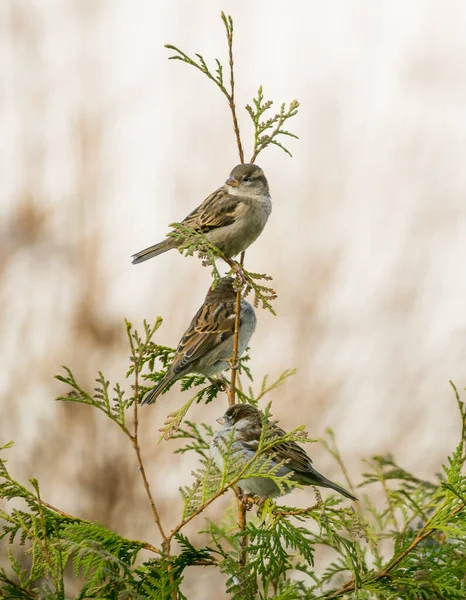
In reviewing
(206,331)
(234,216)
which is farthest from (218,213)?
(206,331)

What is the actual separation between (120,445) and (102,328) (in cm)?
61

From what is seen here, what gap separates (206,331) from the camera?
2875 millimetres

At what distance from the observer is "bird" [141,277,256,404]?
8.71 ft

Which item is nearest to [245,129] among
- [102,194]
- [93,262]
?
[102,194]

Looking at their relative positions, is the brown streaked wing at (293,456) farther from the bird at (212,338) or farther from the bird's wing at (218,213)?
the bird's wing at (218,213)

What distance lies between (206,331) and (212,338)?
0.03 meters

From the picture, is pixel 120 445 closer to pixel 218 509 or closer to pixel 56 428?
pixel 56 428

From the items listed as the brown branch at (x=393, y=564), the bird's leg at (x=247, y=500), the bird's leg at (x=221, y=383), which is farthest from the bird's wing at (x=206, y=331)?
the brown branch at (x=393, y=564)

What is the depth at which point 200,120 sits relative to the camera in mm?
4777

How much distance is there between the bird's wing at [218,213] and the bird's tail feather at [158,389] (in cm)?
65

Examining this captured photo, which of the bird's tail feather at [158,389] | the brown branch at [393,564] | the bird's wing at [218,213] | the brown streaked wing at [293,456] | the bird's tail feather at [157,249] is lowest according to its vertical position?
the brown branch at [393,564]

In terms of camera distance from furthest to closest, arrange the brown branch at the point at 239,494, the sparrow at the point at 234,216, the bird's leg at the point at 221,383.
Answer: the sparrow at the point at 234,216
the bird's leg at the point at 221,383
the brown branch at the point at 239,494

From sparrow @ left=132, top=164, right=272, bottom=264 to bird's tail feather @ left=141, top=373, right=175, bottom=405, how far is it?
627 mm

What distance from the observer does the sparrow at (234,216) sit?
3002 millimetres
